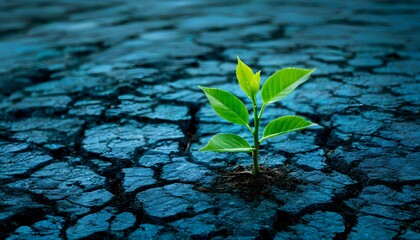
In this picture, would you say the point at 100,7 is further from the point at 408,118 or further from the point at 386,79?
the point at 408,118

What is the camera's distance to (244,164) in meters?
1.74

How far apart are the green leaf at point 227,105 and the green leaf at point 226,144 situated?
61 mm

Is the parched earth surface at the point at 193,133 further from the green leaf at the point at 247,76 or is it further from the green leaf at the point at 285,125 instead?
the green leaf at the point at 247,76

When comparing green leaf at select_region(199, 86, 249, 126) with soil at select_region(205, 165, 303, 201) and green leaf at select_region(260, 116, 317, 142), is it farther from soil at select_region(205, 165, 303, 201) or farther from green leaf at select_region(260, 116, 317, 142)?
soil at select_region(205, 165, 303, 201)

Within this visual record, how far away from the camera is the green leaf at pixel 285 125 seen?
1367mm

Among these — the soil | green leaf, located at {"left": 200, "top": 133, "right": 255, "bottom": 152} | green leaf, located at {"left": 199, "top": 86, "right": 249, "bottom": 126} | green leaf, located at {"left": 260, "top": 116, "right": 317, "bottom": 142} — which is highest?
green leaf, located at {"left": 199, "top": 86, "right": 249, "bottom": 126}

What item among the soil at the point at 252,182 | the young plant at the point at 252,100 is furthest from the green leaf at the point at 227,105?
the soil at the point at 252,182

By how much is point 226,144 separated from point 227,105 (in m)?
0.13

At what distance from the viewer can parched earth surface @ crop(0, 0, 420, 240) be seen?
1.39 meters

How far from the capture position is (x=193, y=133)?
2.10 metres

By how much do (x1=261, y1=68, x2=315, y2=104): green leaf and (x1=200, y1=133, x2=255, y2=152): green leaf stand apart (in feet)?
0.53

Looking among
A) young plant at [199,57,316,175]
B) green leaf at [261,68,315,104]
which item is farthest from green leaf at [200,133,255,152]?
green leaf at [261,68,315,104]

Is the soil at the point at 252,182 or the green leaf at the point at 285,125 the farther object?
the soil at the point at 252,182

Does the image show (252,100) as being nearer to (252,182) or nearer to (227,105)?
(227,105)
